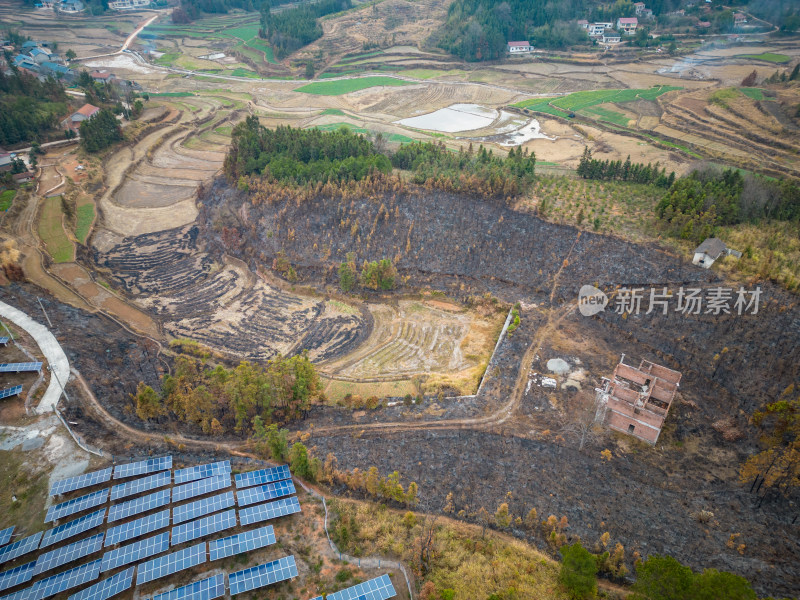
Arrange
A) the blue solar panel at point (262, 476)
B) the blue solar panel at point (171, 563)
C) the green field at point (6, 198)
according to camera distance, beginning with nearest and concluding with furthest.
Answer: the blue solar panel at point (171, 563), the blue solar panel at point (262, 476), the green field at point (6, 198)

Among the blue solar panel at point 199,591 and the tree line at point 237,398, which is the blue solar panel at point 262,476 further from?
the blue solar panel at point 199,591

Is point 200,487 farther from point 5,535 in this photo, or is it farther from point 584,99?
point 584,99

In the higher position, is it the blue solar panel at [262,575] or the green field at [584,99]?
the green field at [584,99]

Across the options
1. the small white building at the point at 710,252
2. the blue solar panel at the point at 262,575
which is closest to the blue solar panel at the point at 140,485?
the blue solar panel at the point at 262,575

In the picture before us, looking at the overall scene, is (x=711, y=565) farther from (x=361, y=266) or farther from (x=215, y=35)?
(x=215, y=35)

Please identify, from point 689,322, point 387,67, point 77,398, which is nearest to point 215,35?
point 387,67

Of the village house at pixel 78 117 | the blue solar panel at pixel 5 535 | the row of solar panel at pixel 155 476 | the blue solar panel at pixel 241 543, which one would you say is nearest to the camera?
the blue solar panel at pixel 241 543
